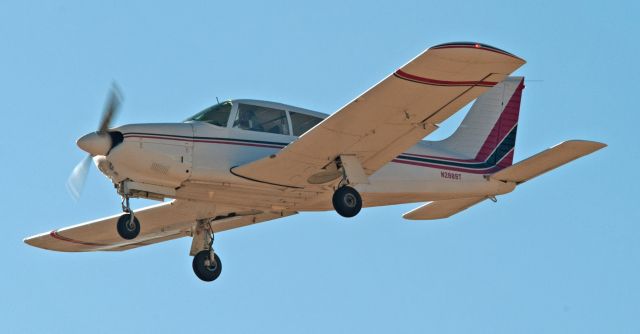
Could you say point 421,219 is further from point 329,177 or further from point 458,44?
point 458,44

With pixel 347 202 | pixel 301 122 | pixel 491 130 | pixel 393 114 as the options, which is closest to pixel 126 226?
pixel 301 122

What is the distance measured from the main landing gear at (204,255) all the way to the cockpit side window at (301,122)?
3165 mm

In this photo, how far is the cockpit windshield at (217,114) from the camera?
25.1 metres

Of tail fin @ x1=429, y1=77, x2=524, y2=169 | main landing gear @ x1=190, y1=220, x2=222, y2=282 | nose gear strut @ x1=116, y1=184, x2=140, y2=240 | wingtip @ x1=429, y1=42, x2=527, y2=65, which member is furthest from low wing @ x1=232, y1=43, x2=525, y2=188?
tail fin @ x1=429, y1=77, x2=524, y2=169

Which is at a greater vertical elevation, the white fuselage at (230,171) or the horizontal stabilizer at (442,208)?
the white fuselage at (230,171)

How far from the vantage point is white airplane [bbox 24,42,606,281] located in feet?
76.8

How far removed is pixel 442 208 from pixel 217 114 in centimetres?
513

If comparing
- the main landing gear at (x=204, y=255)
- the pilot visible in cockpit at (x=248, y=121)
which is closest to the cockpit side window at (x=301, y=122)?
the pilot visible in cockpit at (x=248, y=121)

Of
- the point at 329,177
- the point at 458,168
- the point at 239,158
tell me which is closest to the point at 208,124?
the point at 239,158

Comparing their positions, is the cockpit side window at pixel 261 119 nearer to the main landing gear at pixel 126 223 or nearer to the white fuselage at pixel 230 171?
the white fuselage at pixel 230 171

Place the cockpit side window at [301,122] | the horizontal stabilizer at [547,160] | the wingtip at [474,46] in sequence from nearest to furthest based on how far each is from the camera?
the wingtip at [474,46], the horizontal stabilizer at [547,160], the cockpit side window at [301,122]

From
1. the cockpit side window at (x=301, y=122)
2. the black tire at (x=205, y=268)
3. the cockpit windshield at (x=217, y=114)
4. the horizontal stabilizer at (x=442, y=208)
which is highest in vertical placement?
the cockpit windshield at (x=217, y=114)

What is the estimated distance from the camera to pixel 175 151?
24.7 metres

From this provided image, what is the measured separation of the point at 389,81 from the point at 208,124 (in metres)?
3.69
